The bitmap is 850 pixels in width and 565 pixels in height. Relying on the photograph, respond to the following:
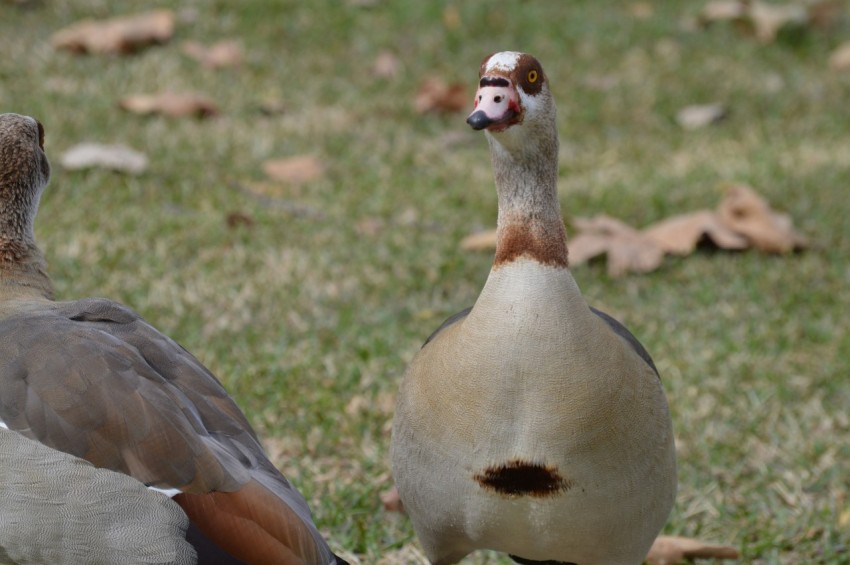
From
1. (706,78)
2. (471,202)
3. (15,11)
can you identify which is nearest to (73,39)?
(15,11)

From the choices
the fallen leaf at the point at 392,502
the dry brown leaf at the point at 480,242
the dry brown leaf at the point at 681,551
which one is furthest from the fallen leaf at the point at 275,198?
the dry brown leaf at the point at 681,551

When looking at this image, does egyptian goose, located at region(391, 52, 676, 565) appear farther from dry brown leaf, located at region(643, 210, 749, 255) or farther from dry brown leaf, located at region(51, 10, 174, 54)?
dry brown leaf, located at region(51, 10, 174, 54)

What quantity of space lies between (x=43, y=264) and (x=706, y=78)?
17.2 feet

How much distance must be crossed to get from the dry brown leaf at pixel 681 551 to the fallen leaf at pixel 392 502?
2.28ft

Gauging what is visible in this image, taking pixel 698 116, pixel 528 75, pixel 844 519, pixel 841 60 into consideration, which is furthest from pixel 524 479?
pixel 841 60

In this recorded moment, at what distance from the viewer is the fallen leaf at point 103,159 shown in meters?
5.54

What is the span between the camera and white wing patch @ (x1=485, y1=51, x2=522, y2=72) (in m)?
2.67

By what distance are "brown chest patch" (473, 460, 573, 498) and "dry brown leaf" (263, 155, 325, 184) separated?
3.38 meters

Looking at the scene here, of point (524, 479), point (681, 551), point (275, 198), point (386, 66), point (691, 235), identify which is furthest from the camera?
point (386, 66)

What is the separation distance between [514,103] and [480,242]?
8.42ft

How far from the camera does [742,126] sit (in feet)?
22.7

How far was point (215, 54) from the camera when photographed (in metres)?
7.05

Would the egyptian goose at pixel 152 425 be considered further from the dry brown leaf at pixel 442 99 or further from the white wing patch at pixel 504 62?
the dry brown leaf at pixel 442 99

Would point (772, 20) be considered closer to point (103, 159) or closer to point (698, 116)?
point (698, 116)
